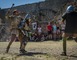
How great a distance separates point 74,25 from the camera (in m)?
9.98

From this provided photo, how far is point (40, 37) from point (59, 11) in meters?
3.98

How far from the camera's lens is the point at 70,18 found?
9.94 metres

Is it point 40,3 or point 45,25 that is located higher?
point 40,3

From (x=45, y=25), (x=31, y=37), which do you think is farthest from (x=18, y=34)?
Answer: (x=45, y=25)

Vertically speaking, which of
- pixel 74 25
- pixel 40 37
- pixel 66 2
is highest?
pixel 66 2

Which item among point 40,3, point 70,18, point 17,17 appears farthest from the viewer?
point 40,3

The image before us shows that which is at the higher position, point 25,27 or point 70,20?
point 70,20

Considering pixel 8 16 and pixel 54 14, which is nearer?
pixel 8 16

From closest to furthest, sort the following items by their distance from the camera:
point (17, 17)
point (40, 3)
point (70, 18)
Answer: point (70, 18), point (17, 17), point (40, 3)

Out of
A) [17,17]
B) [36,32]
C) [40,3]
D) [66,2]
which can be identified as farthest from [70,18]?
[40,3]

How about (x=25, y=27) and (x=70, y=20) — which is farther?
(x=25, y=27)

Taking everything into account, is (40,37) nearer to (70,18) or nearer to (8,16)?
(8,16)

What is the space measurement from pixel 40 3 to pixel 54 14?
8.81 ft

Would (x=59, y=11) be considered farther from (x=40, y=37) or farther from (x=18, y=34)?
(x=18, y=34)
